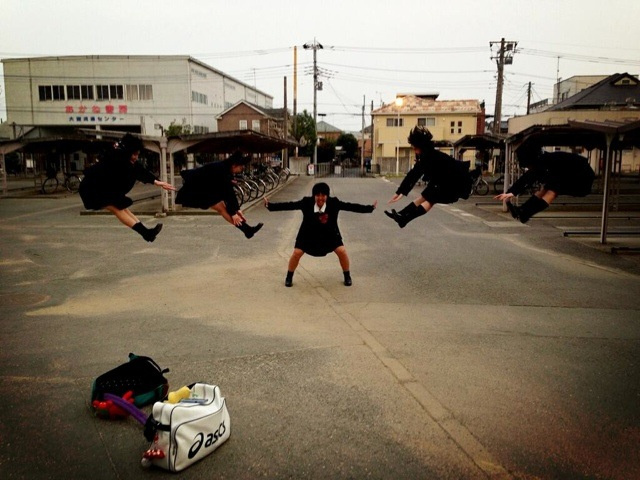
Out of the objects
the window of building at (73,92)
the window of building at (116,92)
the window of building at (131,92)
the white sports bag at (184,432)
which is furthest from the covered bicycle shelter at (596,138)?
the window of building at (73,92)

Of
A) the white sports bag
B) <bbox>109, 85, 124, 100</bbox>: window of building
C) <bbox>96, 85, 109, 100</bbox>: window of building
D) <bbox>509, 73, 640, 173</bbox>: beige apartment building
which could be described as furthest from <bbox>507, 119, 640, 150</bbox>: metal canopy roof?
<bbox>96, 85, 109, 100</bbox>: window of building

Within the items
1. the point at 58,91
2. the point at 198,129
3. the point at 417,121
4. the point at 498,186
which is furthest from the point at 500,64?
the point at 58,91

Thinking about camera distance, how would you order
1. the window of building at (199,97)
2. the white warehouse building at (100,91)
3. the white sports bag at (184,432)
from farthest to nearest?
the window of building at (199,97), the white warehouse building at (100,91), the white sports bag at (184,432)

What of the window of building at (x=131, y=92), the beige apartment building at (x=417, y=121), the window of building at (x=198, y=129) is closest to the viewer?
the window of building at (x=131, y=92)

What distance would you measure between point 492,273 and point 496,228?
6.27m

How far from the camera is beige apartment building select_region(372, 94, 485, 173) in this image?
50.8 m

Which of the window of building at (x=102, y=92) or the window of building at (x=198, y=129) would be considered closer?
the window of building at (x=102, y=92)

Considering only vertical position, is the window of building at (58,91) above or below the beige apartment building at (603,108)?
above

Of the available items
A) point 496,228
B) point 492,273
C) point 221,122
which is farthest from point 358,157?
point 492,273

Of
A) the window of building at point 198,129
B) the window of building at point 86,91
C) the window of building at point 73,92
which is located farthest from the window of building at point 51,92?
the window of building at point 198,129

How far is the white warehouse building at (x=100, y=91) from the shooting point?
155ft

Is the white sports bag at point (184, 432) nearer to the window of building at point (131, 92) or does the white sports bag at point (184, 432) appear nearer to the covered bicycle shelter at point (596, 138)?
the covered bicycle shelter at point (596, 138)

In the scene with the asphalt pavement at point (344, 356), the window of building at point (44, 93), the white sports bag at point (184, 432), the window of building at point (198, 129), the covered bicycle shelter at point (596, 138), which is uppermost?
the window of building at point (44, 93)

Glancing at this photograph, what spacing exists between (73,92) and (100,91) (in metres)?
2.52
